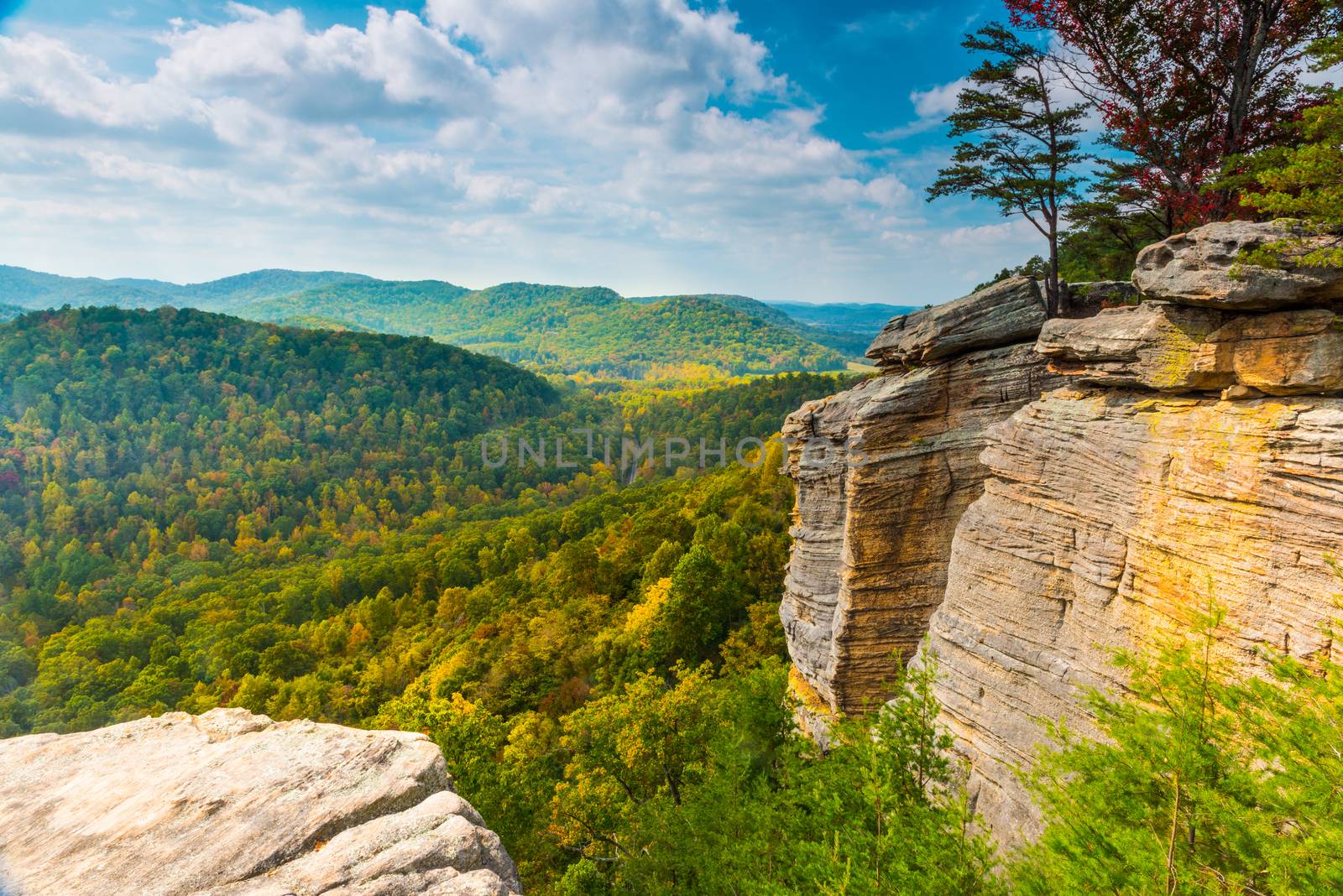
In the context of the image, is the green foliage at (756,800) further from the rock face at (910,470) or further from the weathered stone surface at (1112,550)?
the rock face at (910,470)

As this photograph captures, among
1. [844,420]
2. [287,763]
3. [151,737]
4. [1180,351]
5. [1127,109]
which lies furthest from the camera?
[844,420]

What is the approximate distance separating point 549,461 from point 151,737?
157m

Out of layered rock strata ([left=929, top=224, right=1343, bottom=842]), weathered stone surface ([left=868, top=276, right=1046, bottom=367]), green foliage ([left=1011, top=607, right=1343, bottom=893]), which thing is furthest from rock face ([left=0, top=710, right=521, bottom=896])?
weathered stone surface ([left=868, top=276, right=1046, bottom=367])

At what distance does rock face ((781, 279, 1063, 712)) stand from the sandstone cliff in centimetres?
10

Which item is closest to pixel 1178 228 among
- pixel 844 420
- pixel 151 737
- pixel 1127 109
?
pixel 1127 109

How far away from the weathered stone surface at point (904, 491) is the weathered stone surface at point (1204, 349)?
8.92 feet

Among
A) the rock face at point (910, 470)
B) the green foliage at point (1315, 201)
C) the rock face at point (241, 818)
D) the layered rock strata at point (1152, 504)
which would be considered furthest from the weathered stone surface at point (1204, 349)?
the rock face at point (241, 818)

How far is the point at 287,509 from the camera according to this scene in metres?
133

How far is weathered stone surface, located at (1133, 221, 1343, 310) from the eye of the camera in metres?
11.5

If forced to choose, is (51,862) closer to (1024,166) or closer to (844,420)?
(844,420)

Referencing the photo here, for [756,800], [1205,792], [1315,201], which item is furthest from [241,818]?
[1315,201]

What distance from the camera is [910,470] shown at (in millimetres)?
19734

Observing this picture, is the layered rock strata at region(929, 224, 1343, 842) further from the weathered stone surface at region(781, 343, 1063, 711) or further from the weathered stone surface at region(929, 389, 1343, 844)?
the weathered stone surface at region(781, 343, 1063, 711)

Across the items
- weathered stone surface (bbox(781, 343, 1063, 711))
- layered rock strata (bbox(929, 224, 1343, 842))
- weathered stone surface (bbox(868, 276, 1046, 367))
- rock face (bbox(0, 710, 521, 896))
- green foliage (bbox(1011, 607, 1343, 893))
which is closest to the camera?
green foliage (bbox(1011, 607, 1343, 893))
